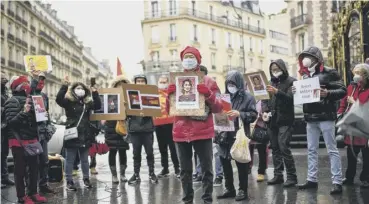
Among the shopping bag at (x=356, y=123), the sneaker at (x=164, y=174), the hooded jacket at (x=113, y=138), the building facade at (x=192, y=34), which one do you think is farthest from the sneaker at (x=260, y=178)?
the building facade at (x=192, y=34)

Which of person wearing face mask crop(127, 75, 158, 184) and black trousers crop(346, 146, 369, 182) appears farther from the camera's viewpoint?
person wearing face mask crop(127, 75, 158, 184)

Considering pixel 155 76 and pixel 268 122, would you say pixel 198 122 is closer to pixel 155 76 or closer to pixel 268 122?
pixel 268 122

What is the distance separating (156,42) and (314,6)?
24.6 m

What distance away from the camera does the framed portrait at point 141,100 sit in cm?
853

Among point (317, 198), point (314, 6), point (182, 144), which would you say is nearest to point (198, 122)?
point (182, 144)

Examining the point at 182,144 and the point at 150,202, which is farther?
the point at 150,202

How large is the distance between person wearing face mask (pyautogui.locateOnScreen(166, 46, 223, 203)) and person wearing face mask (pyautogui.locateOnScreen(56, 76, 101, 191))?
101 inches

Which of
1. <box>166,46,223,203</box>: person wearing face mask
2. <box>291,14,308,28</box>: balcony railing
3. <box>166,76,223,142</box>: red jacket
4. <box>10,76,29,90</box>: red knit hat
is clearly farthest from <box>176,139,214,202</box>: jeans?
<box>291,14,308,28</box>: balcony railing

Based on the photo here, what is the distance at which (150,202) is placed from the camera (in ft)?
22.5

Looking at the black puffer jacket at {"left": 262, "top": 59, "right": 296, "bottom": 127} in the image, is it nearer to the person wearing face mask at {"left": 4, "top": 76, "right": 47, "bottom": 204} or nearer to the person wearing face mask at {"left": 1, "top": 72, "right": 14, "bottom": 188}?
the person wearing face mask at {"left": 4, "top": 76, "right": 47, "bottom": 204}

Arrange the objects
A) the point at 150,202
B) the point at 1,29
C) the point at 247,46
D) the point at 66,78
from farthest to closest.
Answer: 1. the point at 247,46
2. the point at 1,29
3. the point at 66,78
4. the point at 150,202

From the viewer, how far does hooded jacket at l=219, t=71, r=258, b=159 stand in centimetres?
689

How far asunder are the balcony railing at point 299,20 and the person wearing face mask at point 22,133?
40.0 metres

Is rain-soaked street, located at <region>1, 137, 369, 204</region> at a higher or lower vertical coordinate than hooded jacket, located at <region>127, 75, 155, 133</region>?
lower
